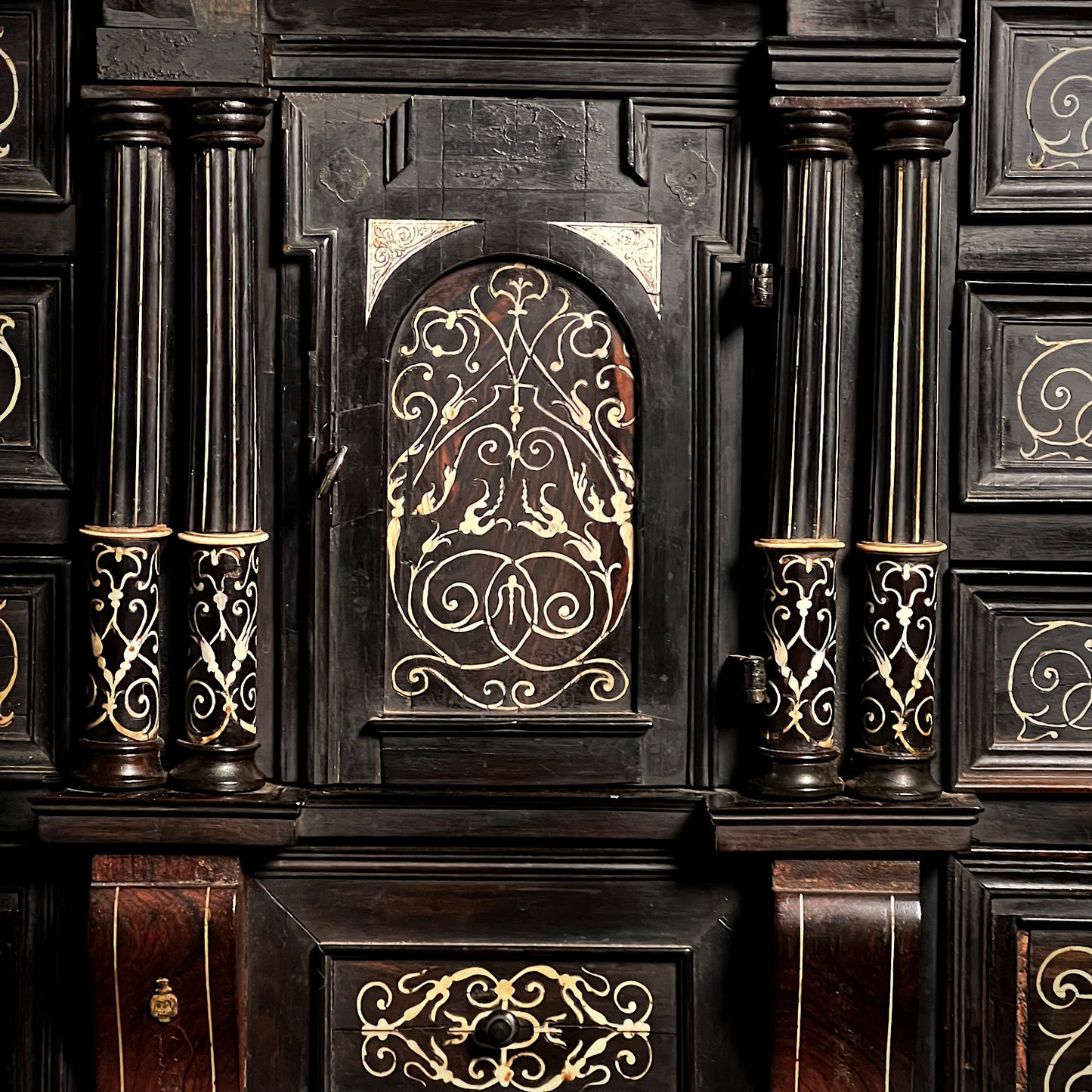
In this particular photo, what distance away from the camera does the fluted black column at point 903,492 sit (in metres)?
2.28

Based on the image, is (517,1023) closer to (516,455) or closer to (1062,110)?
(516,455)

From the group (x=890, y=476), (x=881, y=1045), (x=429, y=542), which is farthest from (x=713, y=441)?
(x=881, y=1045)

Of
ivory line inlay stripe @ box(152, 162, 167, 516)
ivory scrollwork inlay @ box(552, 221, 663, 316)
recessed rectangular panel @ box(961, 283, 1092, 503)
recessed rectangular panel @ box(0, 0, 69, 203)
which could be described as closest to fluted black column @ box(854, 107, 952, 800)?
recessed rectangular panel @ box(961, 283, 1092, 503)

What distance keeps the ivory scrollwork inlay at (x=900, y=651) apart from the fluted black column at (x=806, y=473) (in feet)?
0.24

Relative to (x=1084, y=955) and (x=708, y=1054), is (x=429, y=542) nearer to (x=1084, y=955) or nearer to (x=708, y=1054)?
(x=708, y=1054)

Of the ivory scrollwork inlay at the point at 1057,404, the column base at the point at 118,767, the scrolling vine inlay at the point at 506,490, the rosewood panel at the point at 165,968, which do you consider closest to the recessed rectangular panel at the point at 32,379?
the column base at the point at 118,767

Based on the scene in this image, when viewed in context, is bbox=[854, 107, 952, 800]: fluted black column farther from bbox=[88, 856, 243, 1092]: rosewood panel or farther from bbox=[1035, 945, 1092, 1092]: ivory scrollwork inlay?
bbox=[88, 856, 243, 1092]: rosewood panel

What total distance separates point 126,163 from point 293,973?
4.89 feet

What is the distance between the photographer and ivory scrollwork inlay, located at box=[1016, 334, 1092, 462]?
7.78ft

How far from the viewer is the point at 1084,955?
2.39 meters

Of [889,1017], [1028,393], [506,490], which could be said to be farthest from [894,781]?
[506,490]

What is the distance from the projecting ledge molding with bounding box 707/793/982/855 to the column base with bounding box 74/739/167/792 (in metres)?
1.01

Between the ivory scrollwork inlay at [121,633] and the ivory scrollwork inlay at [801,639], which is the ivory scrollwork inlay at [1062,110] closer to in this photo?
the ivory scrollwork inlay at [801,639]

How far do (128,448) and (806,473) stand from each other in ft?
3.94
